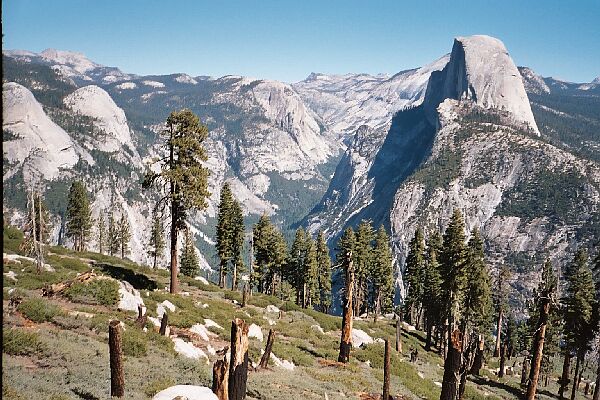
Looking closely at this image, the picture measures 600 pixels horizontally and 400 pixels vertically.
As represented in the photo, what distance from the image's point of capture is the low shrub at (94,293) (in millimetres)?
24344

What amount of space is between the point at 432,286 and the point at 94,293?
163 feet

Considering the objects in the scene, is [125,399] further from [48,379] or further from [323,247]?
[323,247]

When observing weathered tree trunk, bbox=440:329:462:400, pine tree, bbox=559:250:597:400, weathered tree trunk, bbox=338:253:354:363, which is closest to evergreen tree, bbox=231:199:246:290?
weathered tree trunk, bbox=338:253:354:363

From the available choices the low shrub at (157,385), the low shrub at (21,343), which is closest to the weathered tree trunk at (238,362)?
the low shrub at (157,385)

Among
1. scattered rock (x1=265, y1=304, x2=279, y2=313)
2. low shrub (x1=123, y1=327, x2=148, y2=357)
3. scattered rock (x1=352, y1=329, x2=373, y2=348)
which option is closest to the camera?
low shrub (x1=123, y1=327, x2=148, y2=357)

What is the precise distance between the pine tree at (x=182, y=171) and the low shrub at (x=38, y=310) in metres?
13.4

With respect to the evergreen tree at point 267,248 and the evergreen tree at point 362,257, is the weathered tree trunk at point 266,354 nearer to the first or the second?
the evergreen tree at point 362,257

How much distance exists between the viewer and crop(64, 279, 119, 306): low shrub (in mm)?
24344

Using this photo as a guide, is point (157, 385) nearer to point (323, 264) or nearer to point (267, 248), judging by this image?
point (267, 248)

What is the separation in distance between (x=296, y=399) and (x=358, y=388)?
23.8ft

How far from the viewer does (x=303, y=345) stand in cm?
3381

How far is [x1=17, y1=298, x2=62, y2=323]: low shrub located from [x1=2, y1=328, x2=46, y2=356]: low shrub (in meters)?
3.44

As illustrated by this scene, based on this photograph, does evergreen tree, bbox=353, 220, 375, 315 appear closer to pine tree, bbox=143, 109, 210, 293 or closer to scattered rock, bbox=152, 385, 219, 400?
pine tree, bbox=143, 109, 210, 293

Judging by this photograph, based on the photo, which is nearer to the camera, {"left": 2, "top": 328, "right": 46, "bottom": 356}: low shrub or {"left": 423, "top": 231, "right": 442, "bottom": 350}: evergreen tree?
{"left": 2, "top": 328, "right": 46, "bottom": 356}: low shrub
